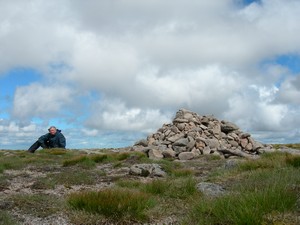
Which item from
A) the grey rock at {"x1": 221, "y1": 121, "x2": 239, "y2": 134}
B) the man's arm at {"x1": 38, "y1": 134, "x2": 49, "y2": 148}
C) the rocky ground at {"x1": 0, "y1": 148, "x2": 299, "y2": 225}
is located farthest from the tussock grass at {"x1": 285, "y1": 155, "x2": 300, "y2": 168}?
the man's arm at {"x1": 38, "y1": 134, "x2": 49, "y2": 148}

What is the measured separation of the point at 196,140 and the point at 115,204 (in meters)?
23.8

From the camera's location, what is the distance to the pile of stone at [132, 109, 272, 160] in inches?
1129

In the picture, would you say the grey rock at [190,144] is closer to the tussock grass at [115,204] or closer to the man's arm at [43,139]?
the man's arm at [43,139]

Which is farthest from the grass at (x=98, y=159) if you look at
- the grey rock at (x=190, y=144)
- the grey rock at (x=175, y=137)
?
the grey rock at (x=175, y=137)

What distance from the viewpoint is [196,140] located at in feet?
102

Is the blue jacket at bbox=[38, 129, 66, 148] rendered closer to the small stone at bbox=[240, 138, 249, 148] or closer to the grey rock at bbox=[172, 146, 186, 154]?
the grey rock at bbox=[172, 146, 186, 154]

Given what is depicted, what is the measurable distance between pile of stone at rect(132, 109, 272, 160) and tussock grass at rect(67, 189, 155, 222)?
19.0 meters

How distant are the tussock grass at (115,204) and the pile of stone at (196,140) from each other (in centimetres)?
1904

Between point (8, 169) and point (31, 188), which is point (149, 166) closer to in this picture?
point (31, 188)

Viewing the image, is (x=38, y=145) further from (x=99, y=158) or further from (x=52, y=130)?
(x=99, y=158)

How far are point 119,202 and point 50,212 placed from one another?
1474 millimetres

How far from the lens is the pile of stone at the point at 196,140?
94.1ft

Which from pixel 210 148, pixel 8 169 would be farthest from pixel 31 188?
pixel 210 148

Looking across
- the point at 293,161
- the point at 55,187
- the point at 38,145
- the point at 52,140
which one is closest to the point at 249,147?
the point at 52,140
